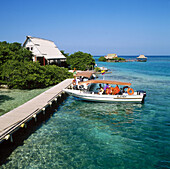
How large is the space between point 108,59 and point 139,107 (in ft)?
414

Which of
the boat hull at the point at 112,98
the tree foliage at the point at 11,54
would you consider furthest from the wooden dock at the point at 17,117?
the tree foliage at the point at 11,54

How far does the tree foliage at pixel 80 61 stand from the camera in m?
54.9

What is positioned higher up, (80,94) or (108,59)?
(108,59)

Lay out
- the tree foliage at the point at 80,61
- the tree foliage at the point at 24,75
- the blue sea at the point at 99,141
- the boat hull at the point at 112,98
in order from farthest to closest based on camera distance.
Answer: the tree foliage at the point at 80,61, the tree foliage at the point at 24,75, the boat hull at the point at 112,98, the blue sea at the point at 99,141

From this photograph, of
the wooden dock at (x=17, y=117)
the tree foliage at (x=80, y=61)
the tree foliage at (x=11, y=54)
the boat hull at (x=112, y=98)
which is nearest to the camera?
the wooden dock at (x=17, y=117)

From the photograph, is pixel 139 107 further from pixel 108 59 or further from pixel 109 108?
pixel 108 59

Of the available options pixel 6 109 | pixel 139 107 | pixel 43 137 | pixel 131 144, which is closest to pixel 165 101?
pixel 139 107

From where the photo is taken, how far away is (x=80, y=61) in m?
55.7

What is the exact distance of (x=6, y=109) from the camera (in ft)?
54.6

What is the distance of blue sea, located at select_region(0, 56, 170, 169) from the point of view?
9.20 m

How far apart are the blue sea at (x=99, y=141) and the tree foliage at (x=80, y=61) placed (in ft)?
125

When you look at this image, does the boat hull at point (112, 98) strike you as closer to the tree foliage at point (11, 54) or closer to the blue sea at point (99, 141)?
the blue sea at point (99, 141)

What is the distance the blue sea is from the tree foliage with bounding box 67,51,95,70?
3816 centimetres

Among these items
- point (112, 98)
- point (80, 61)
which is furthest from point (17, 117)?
point (80, 61)
